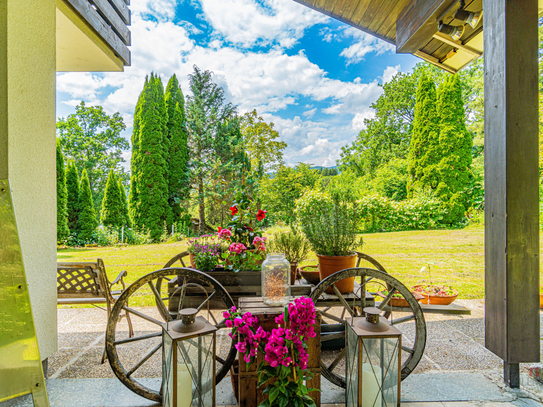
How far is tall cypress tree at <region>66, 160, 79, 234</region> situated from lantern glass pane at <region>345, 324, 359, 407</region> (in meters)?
8.60

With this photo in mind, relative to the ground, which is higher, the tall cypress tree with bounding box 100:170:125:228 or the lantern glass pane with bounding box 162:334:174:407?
the tall cypress tree with bounding box 100:170:125:228

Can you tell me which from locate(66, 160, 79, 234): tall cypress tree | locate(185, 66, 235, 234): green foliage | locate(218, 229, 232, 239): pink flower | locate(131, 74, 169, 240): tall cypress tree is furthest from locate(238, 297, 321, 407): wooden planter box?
locate(185, 66, 235, 234): green foliage

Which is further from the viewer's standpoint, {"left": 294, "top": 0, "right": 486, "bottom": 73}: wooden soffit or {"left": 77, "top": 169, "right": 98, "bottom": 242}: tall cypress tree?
{"left": 77, "top": 169, "right": 98, "bottom": 242}: tall cypress tree

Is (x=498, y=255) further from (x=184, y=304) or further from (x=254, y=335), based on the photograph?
(x=184, y=304)

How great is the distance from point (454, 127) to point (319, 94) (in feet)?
21.0

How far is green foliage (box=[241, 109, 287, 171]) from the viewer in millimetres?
10422

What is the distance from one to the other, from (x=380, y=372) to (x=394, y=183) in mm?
9349

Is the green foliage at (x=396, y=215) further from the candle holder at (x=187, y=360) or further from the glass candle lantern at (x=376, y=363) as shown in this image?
the candle holder at (x=187, y=360)

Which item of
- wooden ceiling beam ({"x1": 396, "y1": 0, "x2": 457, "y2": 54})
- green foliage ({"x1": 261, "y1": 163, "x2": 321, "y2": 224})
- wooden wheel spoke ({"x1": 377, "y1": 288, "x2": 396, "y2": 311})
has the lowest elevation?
wooden wheel spoke ({"x1": 377, "y1": 288, "x2": 396, "y2": 311})

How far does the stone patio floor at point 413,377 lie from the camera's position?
5.09ft

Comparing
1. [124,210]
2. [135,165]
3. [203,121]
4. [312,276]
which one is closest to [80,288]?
[312,276]

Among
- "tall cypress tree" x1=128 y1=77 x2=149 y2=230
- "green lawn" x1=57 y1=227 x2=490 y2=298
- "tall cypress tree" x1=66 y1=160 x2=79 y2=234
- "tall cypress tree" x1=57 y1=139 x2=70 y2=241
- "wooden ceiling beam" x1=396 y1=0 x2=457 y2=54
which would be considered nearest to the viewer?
"wooden ceiling beam" x1=396 y1=0 x2=457 y2=54

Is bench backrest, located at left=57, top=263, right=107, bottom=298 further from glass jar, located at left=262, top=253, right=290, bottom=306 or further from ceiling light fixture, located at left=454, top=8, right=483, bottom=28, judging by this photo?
ceiling light fixture, located at left=454, top=8, right=483, bottom=28

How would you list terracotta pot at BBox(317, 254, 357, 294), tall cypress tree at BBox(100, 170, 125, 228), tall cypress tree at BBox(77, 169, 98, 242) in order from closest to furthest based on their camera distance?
terracotta pot at BBox(317, 254, 357, 294) < tall cypress tree at BBox(77, 169, 98, 242) < tall cypress tree at BBox(100, 170, 125, 228)
